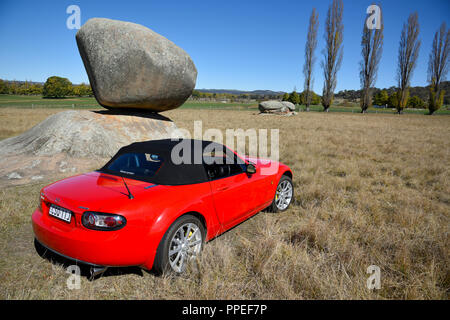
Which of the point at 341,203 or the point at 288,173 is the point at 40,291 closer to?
the point at 288,173

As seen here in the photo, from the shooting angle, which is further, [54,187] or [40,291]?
[54,187]

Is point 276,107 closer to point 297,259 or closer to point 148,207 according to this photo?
point 297,259

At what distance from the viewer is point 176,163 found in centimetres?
291

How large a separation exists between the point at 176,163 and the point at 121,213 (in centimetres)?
90

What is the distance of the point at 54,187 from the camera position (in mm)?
2762

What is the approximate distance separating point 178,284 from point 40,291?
1.28 metres

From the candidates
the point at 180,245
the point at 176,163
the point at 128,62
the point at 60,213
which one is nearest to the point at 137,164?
the point at 176,163

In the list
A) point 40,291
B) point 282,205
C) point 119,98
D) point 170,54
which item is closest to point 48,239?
point 40,291

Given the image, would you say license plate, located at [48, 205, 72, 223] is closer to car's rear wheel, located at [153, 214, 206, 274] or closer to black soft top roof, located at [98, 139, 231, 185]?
black soft top roof, located at [98, 139, 231, 185]

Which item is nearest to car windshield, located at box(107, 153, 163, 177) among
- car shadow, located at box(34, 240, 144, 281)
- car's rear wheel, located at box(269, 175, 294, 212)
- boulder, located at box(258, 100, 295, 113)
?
car shadow, located at box(34, 240, 144, 281)

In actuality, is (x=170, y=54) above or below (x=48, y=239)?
above

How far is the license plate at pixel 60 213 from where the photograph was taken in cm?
234

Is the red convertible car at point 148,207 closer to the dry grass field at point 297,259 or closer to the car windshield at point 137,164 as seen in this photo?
the car windshield at point 137,164

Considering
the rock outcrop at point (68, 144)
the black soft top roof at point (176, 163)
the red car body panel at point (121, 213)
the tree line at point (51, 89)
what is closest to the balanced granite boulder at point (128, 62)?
the rock outcrop at point (68, 144)
